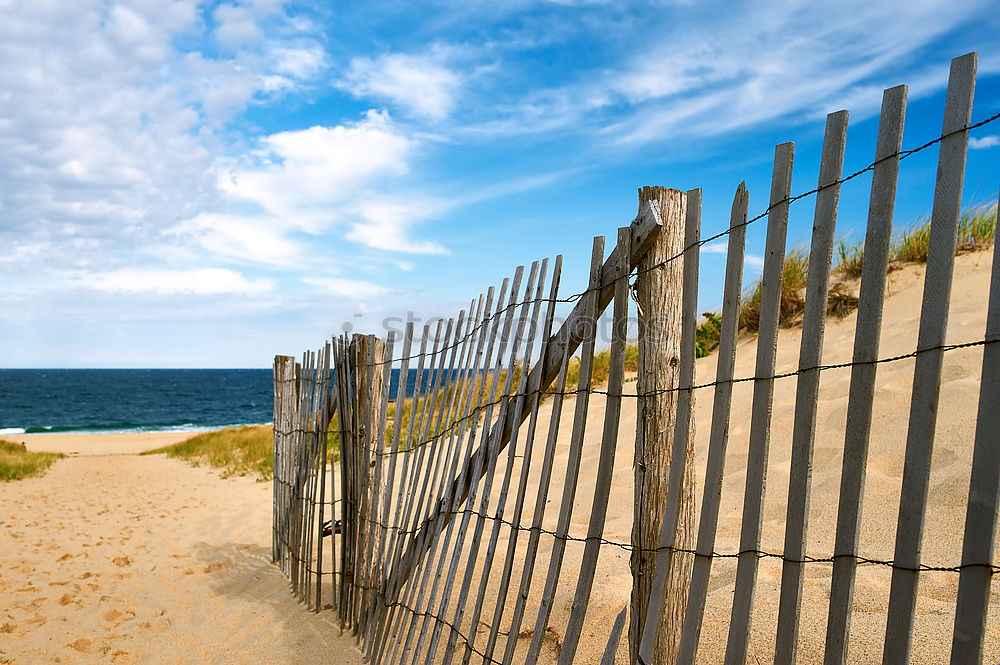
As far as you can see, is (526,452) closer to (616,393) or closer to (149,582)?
(616,393)

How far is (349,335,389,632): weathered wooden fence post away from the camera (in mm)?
4129

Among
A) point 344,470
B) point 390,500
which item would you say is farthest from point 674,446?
point 344,470

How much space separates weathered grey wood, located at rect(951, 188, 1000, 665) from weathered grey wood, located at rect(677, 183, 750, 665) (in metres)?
0.59

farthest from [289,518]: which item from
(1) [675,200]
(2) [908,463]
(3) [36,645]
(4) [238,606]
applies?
(2) [908,463]

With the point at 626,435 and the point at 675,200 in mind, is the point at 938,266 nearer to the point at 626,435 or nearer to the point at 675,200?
the point at 675,200

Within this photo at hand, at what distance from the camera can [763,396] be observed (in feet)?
5.92

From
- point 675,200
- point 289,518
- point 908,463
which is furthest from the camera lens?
point 289,518

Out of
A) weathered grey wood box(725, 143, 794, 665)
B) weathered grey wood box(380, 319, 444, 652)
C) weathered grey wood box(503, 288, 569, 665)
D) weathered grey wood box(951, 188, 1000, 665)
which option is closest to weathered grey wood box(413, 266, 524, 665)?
weathered grey wood box(503, 288, 569, 665)

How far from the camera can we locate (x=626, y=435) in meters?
7.29

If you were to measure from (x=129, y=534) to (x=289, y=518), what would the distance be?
309 cm

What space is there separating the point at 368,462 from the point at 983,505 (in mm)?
3306

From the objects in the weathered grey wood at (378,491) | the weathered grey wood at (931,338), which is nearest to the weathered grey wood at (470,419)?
the weathered grey wood at (378,491)

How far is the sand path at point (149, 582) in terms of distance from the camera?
4.34 metres

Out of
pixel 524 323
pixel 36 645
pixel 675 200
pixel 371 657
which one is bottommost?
pixel 36 645
